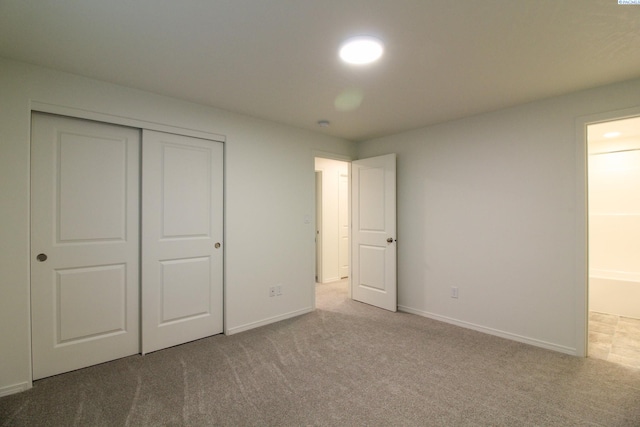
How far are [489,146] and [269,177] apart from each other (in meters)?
2.39

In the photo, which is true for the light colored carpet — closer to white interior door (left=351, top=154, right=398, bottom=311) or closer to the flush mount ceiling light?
white interior door (left=351, top=154, right=398, bottom=311)

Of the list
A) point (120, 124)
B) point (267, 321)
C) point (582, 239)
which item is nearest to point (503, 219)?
point (582, 239)

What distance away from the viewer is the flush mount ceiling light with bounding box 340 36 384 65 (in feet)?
6.09

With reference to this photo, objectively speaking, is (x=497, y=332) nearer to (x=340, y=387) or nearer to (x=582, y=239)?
(x=582, y=239)

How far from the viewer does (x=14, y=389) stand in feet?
6.82

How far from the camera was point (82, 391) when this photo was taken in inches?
82.7

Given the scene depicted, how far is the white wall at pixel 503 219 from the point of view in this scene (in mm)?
2678

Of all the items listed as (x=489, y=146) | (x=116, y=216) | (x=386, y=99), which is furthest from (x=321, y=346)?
(x=489, y=146)

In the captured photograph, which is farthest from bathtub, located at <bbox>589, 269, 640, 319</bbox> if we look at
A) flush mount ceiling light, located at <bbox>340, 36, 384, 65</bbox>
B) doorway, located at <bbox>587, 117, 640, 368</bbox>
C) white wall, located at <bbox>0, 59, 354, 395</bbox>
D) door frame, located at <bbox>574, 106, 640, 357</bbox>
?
flush mount ceiling light, located at <bbox>340, 36, 384, 65</bbox>

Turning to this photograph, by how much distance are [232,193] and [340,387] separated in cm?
207

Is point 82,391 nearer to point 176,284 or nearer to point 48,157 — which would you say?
point 176,284

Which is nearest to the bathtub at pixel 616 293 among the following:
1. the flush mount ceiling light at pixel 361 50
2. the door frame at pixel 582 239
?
the door frame at pixel 582 239

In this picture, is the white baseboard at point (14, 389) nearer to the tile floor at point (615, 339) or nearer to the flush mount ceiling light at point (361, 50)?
the flush mount ceiling light at point (361, 50)

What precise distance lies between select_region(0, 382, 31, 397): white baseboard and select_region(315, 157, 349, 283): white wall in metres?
3.98
